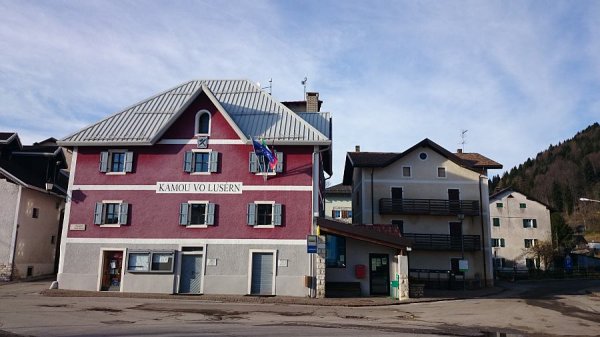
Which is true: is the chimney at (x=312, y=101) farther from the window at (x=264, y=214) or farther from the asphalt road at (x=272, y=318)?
the asphalt road at (x=272, y=318)

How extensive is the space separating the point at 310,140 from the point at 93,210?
12.7m

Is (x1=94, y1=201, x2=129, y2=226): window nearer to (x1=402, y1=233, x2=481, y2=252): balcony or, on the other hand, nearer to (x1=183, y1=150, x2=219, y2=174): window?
(x1=183, y1=150, x2=219, y2=174): window

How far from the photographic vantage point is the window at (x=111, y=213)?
28062 mm

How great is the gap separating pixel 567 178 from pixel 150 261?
436 feet

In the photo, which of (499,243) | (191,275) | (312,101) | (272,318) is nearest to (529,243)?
(499,243)

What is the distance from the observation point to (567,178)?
5290 inches

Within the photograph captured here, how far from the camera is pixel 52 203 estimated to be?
120 feet

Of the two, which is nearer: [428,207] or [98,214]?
[98,214]

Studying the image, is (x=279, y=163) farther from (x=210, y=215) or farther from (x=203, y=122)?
(x=203, y=122)

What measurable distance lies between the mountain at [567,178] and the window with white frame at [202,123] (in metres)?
100

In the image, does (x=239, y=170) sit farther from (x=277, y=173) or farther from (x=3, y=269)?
(x=3, y=269)

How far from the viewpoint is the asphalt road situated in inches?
554

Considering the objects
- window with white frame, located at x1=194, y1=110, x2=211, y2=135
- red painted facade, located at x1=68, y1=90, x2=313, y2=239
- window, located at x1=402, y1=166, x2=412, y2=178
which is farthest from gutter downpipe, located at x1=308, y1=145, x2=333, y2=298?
window, located at x1=402, y1=166, x2=412, y2=178

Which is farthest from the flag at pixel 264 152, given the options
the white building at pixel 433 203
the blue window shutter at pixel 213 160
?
the white building at pixel 433 203
